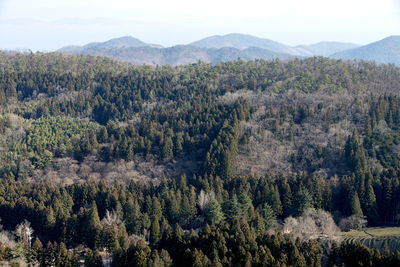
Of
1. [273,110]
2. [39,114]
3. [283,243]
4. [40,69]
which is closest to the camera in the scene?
[283,243]

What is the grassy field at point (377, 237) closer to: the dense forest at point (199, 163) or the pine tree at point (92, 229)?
the dense forest at point (199, 163)

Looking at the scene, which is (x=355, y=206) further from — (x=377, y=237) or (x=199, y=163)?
(x=199, y=163)

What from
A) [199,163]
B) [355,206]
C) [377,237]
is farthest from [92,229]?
[355,206]

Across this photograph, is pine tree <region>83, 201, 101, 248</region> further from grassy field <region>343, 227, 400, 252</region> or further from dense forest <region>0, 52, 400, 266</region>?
grassy field <region>343, 227, 400, 252</region>

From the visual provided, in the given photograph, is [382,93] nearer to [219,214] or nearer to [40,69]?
[219,214]

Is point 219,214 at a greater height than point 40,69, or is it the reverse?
point 40,69

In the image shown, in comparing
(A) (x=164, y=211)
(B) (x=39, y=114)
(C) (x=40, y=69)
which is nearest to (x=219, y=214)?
(A) (x=164, y=211)

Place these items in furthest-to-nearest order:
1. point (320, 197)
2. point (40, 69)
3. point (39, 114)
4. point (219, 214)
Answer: point (40, 69) < point (39, 114) < point (320, 197) < point (219, 214)
